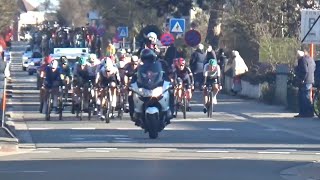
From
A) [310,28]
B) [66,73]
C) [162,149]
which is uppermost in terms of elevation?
[310,28]

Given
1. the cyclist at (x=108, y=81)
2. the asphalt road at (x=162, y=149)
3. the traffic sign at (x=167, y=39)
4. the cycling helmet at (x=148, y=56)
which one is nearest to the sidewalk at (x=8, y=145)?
the asphalt road at (x=162, y=149)

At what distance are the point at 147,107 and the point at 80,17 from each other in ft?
300

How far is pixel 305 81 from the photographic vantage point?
30.8 metres

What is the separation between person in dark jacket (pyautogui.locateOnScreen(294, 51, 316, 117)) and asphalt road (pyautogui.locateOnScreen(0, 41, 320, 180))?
1.16 m

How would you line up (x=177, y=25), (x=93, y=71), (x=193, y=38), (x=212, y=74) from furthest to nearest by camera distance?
(x=177, y=25)
(x=193, y=38)
(x=212, y=74)
(x=93, y=71)

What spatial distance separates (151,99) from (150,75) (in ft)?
1.99

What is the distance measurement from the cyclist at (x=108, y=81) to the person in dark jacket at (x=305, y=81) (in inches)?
196

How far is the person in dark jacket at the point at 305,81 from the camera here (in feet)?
100

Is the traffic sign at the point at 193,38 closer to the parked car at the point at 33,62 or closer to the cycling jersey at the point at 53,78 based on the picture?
the cycling jersey at the point at 53,78

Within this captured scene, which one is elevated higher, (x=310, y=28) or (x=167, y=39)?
(x=310, y=28)

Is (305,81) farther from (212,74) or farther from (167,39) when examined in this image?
(167,39)

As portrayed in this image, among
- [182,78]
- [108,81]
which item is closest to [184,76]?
[182,78]
